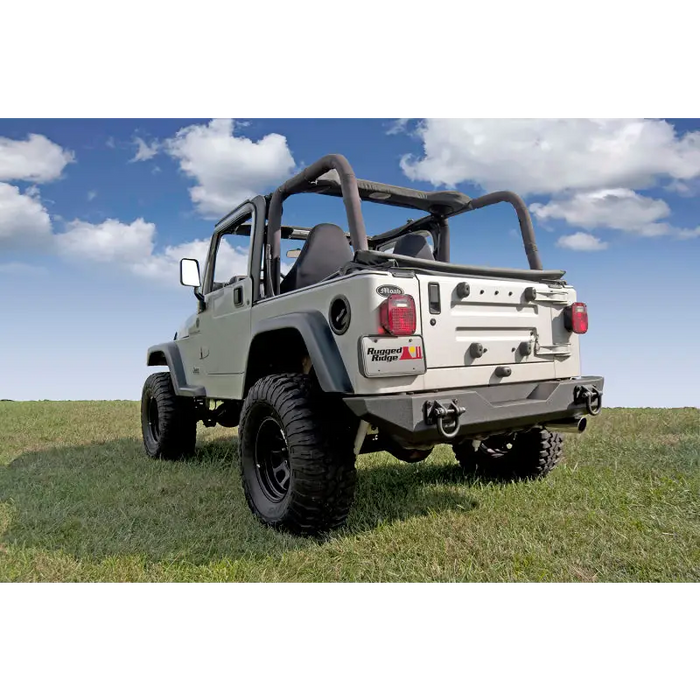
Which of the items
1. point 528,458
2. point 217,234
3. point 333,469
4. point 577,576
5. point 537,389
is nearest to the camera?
point 577,576

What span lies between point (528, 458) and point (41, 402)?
12.7 metres

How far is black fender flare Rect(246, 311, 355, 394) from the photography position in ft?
9.96

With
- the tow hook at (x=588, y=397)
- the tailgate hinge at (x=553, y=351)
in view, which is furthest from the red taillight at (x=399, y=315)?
the tow hook at (x=588, y=397)

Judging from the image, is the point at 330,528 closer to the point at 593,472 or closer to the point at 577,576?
the point at 577,576

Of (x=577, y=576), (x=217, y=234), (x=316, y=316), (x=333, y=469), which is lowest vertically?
(x=577, y=576)

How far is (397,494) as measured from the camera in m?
4.38

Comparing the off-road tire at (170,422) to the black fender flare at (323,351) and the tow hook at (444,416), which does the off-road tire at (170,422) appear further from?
the tow hook at (444,416)

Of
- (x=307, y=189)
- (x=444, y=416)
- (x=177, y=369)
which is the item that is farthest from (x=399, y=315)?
(x=177, y=369)

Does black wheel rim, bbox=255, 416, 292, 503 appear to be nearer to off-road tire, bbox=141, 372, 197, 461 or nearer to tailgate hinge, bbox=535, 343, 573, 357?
tailgate hinge, bbox=535, 343, 573, 357

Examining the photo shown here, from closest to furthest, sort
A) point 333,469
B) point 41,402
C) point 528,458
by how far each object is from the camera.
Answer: point 333,469 → point 528,458 → point 41,402

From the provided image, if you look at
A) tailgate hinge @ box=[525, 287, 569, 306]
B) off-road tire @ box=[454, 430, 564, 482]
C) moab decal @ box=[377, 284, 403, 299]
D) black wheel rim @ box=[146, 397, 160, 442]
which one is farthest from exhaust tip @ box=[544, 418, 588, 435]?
black wheel rim @ box=[146, 397, 160, 442]

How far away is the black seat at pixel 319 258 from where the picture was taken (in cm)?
404

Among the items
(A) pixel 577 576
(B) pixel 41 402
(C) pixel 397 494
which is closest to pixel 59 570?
(C) pixel 397 494

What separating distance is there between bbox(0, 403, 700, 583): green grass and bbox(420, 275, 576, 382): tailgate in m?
1.03
